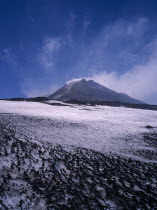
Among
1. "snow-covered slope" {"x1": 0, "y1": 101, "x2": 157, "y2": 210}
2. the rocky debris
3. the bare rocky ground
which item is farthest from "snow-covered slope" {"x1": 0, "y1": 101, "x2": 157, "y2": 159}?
the rocky debris

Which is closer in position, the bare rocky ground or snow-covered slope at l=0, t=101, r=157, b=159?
the bare rocky ground

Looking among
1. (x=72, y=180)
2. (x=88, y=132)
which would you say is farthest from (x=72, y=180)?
(x=88, y=132)

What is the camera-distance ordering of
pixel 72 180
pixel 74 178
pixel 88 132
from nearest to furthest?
1. pixel 72 180
2. pixel 74 178
3. pixel 88 132

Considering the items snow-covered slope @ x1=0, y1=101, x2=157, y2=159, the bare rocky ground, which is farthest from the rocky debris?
snow-covered slope @ x1=0, y1=101, x2=157, y2=159

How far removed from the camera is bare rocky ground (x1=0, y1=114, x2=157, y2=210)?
3361 millimetres

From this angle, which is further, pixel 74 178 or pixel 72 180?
pixel 74 178

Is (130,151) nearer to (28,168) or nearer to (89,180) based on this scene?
(89,180)

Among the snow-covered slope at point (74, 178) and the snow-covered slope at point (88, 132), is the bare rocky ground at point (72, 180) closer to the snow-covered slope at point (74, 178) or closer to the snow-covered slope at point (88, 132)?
the snow-covered slope at point (74, 178)

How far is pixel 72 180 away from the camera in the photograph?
4320 mm

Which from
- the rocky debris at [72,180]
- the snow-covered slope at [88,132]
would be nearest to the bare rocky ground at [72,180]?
the rocky debris at [72,180]

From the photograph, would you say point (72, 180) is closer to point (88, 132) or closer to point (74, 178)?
point (74, 178)

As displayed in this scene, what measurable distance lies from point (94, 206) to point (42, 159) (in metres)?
3.01

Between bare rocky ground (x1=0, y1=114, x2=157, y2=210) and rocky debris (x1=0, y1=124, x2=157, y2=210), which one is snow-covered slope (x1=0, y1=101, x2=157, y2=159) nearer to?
bare rocky ground (x1=0, y1=114, x2=157, y2=210)

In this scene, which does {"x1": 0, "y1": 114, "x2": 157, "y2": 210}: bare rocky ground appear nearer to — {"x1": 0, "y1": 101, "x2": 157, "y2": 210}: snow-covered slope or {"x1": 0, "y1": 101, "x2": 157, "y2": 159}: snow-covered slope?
{"x1": 0, "y1": 101, "x2": 157, "y2": 210}: snow-covered slope
